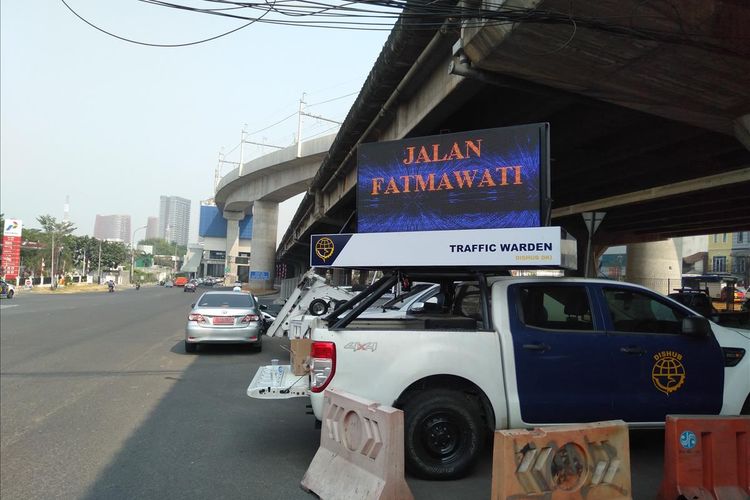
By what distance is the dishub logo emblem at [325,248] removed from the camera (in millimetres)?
5602

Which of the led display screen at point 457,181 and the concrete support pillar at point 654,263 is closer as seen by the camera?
the led display screen at point 457,181

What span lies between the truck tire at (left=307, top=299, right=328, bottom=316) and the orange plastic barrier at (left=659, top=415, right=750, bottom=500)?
7618 millimetres

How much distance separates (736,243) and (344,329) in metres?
65.7

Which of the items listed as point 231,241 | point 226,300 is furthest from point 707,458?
Result: point 231,241

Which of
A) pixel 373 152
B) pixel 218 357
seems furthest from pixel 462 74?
pixel 218 357

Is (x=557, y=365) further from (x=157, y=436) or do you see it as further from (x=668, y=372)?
(x=157, y=436)

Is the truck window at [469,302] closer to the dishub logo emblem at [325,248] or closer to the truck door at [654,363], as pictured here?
the truck door at [654,363]

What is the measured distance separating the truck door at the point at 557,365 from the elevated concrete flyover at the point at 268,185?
3521 centimetres

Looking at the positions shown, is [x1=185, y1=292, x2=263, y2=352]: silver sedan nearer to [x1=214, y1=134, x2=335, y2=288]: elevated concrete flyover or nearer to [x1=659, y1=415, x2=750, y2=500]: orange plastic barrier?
[x1=659, y1=415, x2=750, y2=500]: orange plastic barrier

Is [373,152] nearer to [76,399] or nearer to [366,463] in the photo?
[366,463]

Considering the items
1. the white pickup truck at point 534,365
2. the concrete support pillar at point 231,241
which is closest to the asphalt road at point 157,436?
the white pickup truck at point 534,365

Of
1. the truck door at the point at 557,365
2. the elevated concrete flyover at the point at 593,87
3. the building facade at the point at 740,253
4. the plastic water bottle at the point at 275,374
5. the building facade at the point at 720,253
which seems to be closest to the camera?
the truck door at the point at 557,365

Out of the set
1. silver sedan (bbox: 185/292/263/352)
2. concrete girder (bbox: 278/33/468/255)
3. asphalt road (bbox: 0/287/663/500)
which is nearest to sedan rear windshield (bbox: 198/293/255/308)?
silver sedan (bbox: 185/292/263/352)

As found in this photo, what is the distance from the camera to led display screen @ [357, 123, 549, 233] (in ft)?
16.7
